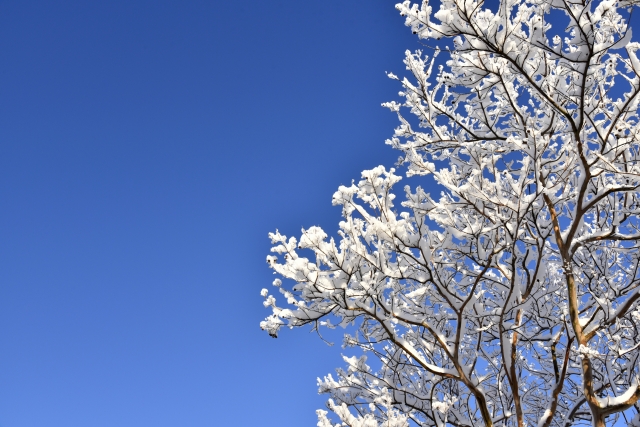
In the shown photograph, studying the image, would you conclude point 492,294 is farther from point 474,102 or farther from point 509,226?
point 474,102

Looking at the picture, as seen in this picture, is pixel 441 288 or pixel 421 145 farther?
pixel 421 145

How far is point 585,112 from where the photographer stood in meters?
4.49

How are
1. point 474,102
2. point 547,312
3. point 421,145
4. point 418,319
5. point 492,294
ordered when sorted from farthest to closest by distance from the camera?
point 492,294 → point 547,312 → point 421,145 → point 474,102 → point 418,319

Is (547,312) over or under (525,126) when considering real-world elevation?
under

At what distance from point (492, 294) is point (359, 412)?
2.45m

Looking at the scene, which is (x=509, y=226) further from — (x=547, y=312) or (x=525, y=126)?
(x=547, y=312)

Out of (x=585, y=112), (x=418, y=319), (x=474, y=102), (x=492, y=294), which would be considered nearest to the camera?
(x=585, y=112)

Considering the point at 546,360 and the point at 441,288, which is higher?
the point at 441,288

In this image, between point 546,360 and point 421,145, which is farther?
point 546,360

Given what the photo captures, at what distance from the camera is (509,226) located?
469 centimetres

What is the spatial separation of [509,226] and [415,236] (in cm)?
97

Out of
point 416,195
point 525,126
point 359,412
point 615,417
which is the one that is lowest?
point 615,417

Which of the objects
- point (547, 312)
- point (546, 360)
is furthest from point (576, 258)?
point (546, 360)

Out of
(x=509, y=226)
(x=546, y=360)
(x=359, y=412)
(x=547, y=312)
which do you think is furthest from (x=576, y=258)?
(x=359, y=412)
